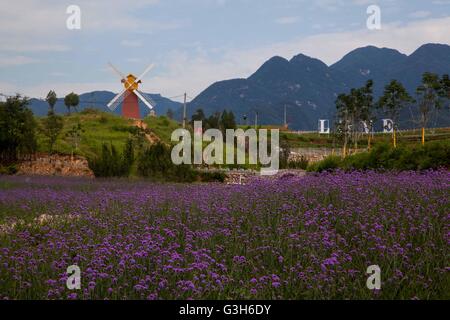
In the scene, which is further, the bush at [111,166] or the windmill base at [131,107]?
the windmill base at [131,107]

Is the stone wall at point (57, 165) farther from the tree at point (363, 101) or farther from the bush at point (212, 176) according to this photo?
the tree at point (363, 101)

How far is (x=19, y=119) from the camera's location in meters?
34.6

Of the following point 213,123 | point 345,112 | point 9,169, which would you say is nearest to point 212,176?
point 9,169

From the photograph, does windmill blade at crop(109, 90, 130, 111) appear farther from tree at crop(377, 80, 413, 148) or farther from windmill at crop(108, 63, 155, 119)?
tree at crop(377, 80, 413, 148)

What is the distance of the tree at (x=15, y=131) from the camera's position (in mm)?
33781

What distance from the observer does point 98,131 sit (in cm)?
5128

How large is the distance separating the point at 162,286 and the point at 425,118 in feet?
154

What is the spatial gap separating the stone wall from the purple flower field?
85.8 feet

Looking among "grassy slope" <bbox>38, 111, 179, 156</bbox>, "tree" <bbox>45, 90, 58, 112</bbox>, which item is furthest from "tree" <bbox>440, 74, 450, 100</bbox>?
"tree" <bbox>45, 90, 58, 112</bbox>

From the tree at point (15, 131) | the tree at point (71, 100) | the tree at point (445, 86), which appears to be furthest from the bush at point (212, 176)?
the tree at point (71, 100)

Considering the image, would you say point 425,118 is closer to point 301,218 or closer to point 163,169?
point 163,169

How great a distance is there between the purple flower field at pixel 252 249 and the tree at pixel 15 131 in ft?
83.6

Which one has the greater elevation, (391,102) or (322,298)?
(391,102)
